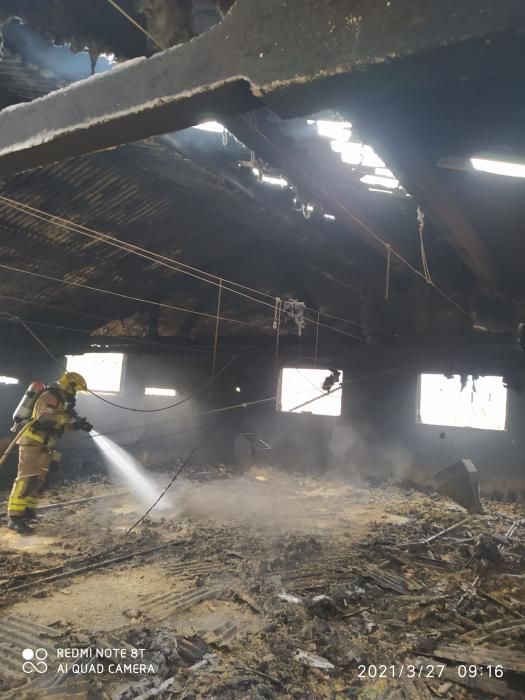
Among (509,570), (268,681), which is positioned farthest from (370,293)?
(268,681)

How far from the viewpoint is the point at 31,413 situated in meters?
7.82

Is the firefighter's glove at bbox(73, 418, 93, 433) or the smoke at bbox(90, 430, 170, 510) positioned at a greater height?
the firefighter's glove at bbox(73, 418, 93, 433)

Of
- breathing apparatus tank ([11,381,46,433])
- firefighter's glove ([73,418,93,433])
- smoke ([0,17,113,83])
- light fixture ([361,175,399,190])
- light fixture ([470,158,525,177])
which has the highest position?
smoke ([0,17,113,83])

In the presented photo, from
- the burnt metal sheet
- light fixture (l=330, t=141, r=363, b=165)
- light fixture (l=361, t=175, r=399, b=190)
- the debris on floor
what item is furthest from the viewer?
light fixture (l=361, t=175, r=399, b=190)

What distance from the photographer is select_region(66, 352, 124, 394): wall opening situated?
13469 mm

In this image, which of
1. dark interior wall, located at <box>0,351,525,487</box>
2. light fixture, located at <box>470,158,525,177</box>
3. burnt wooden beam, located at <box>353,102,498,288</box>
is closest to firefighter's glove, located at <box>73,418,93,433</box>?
dark interior wall, located at <box>0,351,525,487</box>

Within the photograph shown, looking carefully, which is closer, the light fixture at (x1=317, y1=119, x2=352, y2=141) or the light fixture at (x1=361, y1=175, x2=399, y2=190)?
the light fixture at (x1=317, y1=119, x2=352, y2=141)

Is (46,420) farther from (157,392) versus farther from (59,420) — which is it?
(157,392)

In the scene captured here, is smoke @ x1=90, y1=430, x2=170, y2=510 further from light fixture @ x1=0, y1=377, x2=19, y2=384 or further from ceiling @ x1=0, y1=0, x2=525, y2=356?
ceiling @ x1=0, y1=0, x2=525, y2=356

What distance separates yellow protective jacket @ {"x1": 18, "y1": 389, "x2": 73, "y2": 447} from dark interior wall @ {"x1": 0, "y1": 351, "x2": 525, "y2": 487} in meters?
3.42

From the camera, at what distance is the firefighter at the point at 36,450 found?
23.7 feet

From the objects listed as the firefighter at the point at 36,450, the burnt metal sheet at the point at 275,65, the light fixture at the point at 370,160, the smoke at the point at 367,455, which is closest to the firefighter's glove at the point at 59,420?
the firefighter at the point at 36,450

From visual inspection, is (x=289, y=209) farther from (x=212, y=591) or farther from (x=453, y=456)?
(x=453, y=456)

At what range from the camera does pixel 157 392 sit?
45.7 feet
